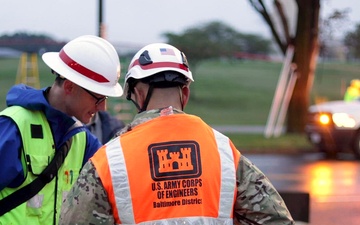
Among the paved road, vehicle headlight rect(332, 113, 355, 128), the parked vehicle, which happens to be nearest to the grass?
the paved road

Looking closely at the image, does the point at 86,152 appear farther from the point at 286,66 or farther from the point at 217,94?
the point at 217,94

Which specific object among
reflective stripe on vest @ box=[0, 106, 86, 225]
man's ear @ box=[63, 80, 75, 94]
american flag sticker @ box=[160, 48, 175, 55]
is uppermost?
american flag sticker @ box=[160, 48, 175, 55]

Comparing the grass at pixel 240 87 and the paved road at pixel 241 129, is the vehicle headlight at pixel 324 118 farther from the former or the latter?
the paved road at pixel 241 129

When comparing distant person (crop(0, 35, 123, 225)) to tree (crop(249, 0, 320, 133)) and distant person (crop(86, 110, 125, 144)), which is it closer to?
distant person (crop(86, 110, 125, 144))

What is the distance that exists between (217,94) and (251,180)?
3101 centimetres

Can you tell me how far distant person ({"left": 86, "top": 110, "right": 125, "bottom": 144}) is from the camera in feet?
20.2

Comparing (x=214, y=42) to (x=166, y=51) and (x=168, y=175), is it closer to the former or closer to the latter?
(x=166, y=51)

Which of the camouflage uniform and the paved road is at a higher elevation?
the camouflage uniform

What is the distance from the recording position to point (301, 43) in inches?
807

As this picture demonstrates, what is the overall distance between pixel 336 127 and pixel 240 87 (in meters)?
21.5

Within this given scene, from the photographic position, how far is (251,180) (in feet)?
8.12

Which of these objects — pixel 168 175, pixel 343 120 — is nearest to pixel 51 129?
pixel 168 175

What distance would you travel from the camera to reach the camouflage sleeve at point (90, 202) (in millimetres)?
Result: 2326

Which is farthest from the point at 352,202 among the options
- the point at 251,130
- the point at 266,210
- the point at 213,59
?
the point at 213,59
